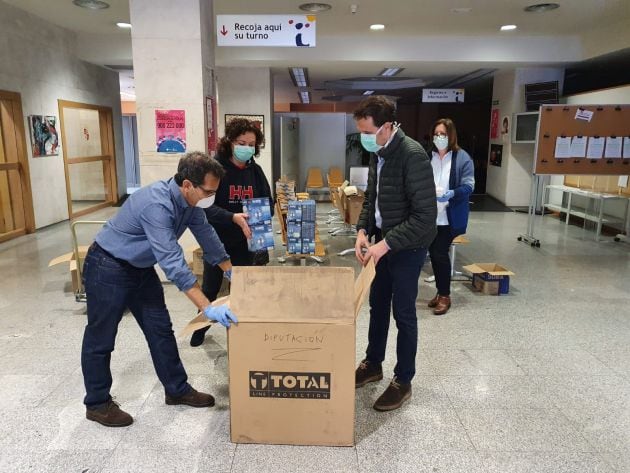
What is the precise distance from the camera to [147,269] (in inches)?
89.1

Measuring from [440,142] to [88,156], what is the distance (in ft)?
24.6

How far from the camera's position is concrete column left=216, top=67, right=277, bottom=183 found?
9117mm

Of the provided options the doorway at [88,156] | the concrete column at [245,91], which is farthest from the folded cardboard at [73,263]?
the concrete column at [245,91]

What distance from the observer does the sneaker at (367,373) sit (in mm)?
2705

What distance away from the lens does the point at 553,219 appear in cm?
828

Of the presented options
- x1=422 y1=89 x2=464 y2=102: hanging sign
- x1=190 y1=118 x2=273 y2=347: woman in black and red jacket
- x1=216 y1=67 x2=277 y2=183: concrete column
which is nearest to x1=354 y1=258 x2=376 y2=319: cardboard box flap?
x1=190 y1=118 x2=273 y2=347: woman in black and red jacket

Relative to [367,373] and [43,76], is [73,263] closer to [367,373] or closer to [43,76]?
[367,373]

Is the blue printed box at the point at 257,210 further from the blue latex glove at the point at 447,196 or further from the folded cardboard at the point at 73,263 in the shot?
the folded cardboard at the point at 73,263

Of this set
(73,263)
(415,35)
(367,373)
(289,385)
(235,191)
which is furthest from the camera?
(415,35)

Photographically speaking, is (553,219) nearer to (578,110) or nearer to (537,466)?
(578,110)

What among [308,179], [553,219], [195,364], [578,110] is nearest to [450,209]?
[195,364]

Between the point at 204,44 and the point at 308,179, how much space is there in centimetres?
650

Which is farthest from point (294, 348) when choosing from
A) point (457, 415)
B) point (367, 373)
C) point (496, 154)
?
point (496, 154)

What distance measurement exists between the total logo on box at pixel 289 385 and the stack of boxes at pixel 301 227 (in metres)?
2.69
